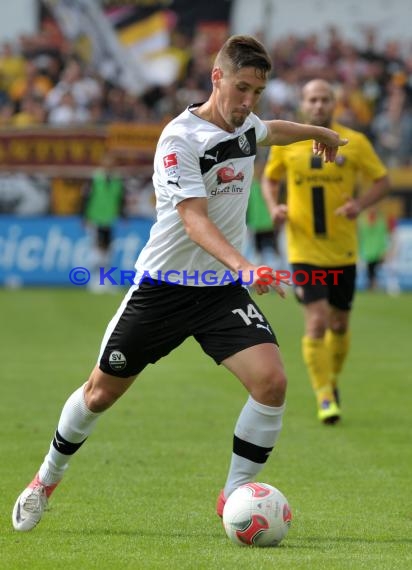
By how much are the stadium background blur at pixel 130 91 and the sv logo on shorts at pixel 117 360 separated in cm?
1963

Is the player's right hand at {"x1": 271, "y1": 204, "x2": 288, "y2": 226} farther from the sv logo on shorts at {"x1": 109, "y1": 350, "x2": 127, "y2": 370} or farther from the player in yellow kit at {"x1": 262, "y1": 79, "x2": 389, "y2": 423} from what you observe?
the sv logo on shorts at {"x1": 109, "y1": 350, "x2": 127, "y2": 370}

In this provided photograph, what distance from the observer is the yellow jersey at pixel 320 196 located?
397 inches

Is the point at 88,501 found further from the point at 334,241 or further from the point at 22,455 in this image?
the point at 334,241

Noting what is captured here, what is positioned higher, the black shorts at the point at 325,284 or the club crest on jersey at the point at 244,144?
the club crest on jersey at the point at 244,144

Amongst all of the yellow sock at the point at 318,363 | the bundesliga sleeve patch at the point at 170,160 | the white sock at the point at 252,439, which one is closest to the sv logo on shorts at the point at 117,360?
the white sock at the point at 252,439

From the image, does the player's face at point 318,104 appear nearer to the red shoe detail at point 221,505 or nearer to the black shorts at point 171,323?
the black shorts at point 171,323

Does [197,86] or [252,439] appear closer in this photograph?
[252,439]

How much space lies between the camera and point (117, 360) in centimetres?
595

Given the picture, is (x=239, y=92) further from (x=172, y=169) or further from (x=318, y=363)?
(x=318, y=363)

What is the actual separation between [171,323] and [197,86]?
23215 millimetres

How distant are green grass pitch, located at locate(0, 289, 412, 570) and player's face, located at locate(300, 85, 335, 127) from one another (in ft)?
A: 7.90

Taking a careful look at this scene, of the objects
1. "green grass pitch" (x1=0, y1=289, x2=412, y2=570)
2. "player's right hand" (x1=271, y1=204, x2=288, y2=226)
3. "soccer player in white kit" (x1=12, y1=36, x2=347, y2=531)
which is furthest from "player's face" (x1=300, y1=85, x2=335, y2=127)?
"soccer player in white kit" (x1=12, y1=36, x2=347, y2=531)

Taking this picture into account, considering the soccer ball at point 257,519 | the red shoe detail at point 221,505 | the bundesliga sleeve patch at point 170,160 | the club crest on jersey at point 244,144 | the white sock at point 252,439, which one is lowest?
the red shoe detail at point 221,505

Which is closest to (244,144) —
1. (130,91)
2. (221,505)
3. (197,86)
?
(221,505)
